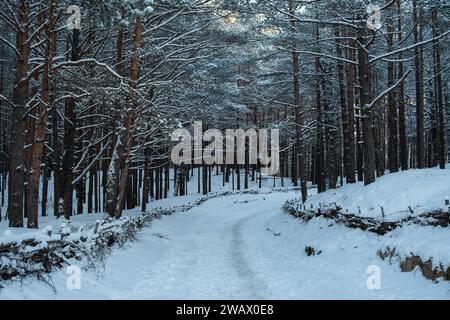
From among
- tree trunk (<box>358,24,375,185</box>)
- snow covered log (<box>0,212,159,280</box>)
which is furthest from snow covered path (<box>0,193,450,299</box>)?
tree trunk (<box>358,24,375,185</box>)

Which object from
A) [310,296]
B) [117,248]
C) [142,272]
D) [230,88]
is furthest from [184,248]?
[230,88]

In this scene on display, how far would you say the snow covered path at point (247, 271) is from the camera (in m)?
7.35

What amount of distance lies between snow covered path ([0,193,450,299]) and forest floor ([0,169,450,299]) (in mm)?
19

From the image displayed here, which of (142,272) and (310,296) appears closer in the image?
(310,296)

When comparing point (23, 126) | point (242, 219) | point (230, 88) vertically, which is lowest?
point (242, 219)

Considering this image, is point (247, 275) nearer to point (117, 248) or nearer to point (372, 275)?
point (372, 275)

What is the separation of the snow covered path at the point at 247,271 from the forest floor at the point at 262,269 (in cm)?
2

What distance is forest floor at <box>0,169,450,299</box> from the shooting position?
23.9 ft

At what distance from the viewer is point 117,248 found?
1124cm

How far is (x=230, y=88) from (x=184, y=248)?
46.1 feet

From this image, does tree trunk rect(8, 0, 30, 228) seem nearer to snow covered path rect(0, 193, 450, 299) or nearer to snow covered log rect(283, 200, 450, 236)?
snow covered path rect(0, 193, 450, 299)

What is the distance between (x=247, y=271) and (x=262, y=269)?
1.56 feet
